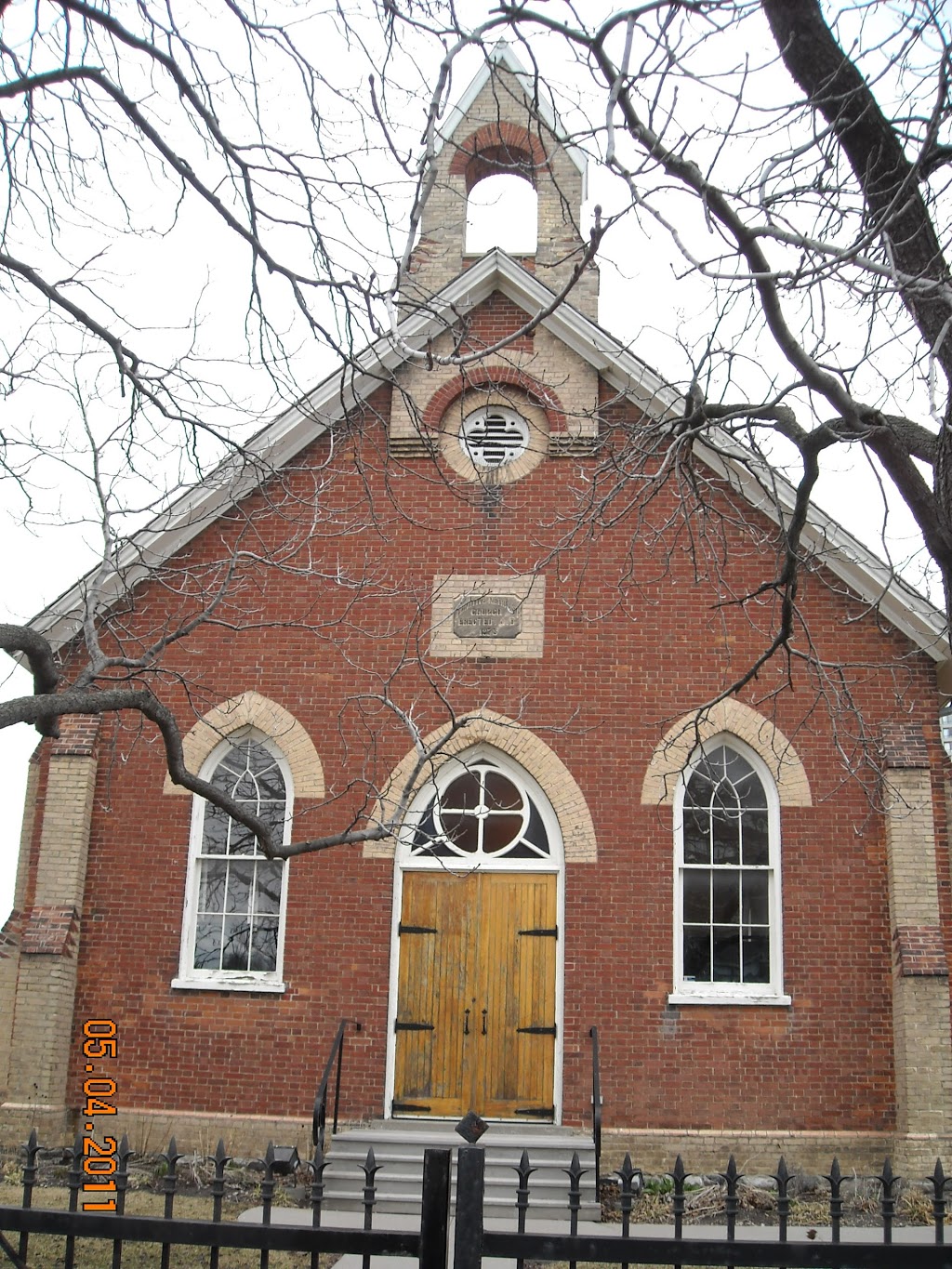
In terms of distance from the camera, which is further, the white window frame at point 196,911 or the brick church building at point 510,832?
the white window frame at point 196,911

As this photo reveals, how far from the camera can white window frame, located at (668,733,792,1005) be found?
1184 cm

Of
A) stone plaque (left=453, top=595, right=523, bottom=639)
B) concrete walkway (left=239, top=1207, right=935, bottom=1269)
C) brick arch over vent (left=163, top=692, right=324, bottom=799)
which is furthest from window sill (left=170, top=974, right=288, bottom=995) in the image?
stone plaque (left=453, top=595, right=523, bottom=639)

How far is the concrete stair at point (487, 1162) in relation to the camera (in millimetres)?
10328

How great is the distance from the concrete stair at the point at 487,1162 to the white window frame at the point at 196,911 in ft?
5.41

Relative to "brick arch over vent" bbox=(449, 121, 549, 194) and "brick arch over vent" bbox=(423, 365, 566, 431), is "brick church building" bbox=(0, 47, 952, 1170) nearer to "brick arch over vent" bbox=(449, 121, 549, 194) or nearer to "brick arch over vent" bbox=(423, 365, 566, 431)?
"brick arch over vent" bbox=(423, 365, 566, 431)

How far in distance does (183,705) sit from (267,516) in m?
2.09

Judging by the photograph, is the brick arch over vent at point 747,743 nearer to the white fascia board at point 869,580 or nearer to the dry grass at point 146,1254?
the white fascia board at point 869,580

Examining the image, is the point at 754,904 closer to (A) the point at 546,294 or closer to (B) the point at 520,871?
(B) the point at 520,871

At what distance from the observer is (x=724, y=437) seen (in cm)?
1340

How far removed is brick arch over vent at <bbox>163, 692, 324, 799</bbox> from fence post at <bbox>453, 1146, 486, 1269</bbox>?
8596 millimetres

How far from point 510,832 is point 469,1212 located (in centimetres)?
848
